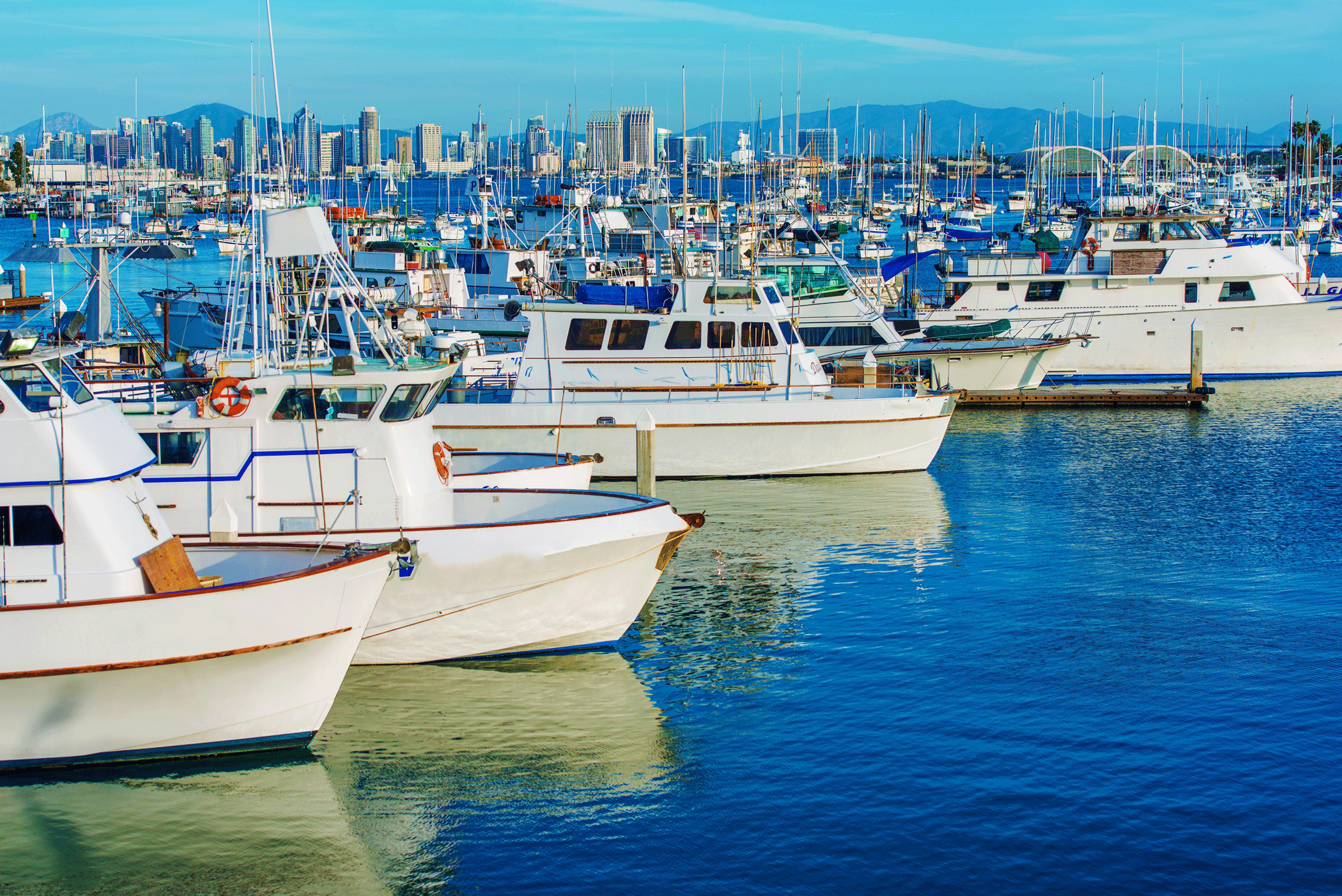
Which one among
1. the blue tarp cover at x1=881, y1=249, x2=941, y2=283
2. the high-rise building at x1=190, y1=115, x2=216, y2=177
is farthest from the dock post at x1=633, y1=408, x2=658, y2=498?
the high-rise building at x1=190, y1=115, x2=216, y2=177

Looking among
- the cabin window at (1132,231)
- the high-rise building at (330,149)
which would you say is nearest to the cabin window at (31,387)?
the cabin window at (1132,231)

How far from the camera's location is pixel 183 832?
9844 millimetres

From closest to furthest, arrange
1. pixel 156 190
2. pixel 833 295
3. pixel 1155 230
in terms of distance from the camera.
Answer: pixel 833 295, pixel 1155 230, pixel 156 190

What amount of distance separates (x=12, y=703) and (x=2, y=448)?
2.05m

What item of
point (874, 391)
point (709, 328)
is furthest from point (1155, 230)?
point (709, 328)

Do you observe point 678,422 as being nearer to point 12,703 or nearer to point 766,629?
point 766,629

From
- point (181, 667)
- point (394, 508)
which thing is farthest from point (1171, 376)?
point (181, 667)

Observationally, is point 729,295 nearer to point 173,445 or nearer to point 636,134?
point 173,445

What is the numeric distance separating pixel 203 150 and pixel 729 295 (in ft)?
617

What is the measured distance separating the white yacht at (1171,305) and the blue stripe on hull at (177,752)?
93.5 feet

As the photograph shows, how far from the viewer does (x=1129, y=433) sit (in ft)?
91.9

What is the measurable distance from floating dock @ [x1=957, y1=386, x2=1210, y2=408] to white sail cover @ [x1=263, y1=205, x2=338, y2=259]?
20159mm

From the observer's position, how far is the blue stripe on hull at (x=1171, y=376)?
35.7 m

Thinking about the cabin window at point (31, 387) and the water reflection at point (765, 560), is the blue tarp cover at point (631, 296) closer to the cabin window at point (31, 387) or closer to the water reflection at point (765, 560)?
the water reflection at point (765, 560)
